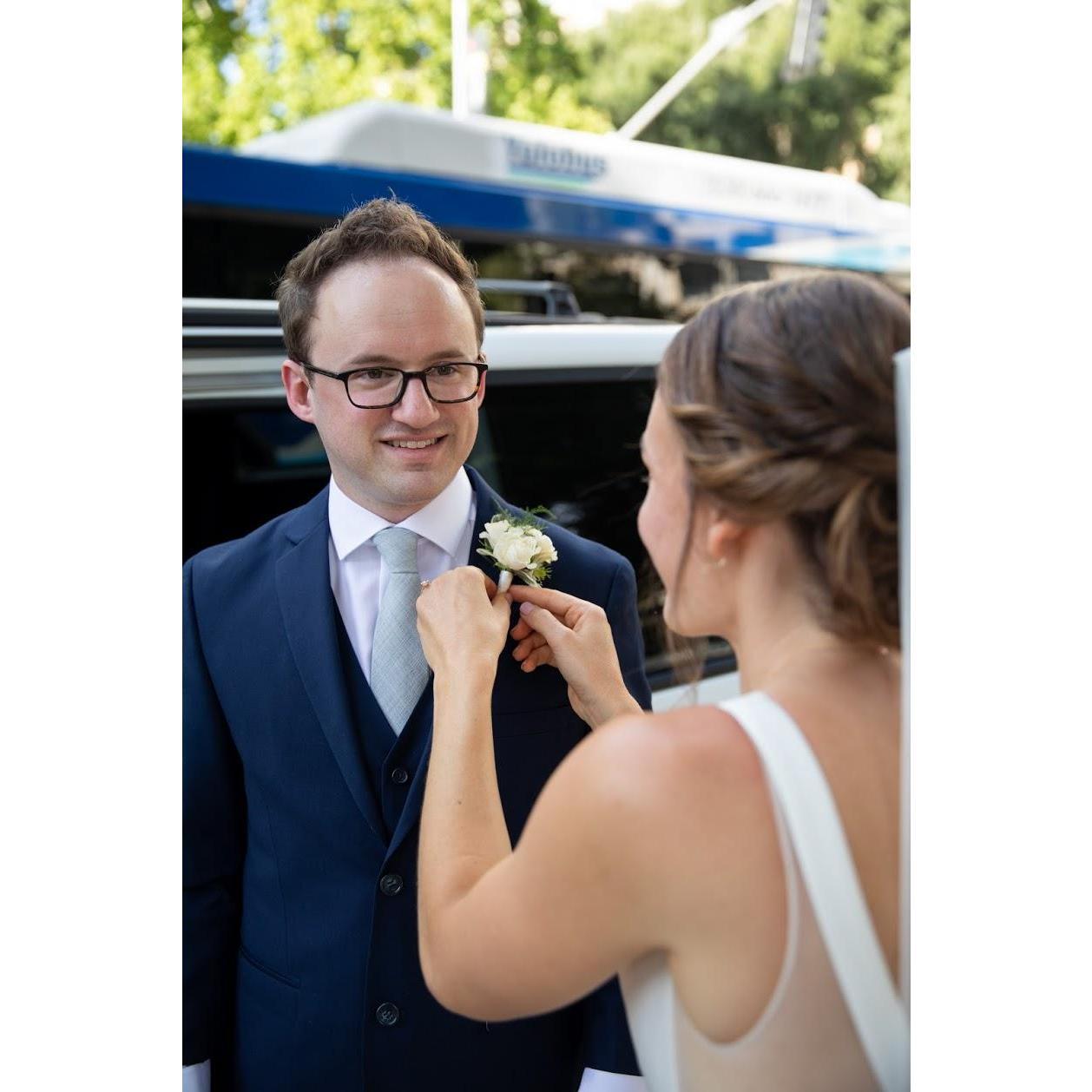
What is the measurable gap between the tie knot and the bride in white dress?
40cm

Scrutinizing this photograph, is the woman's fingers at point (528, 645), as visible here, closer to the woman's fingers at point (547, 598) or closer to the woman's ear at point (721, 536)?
the woman's fingers at point (547, 598)

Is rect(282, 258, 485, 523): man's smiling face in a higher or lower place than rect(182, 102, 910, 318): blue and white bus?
lower

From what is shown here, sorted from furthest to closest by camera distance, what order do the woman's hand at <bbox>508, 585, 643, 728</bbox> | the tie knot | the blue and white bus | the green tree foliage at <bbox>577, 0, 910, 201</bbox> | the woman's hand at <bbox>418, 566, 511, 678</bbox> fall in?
→ 1. the green tree foliage at <bbox>577, 0, 910, 201</bbox>
2. the blue and white bus
3. the tie knot
4. the woman's hand at <bbox>508, 585, 643, 728</bbox>
5. the woman's hand at <bbox>418, 566, 511, 678</bbox>

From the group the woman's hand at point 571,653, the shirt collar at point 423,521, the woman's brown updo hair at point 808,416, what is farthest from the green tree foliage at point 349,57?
the woman's brown updo hair at point 808,416

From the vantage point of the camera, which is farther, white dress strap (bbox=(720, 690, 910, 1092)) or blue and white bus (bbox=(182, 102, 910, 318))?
blue and white bus (bbox=(182, 102, 910, 318))

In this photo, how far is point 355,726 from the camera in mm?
1599

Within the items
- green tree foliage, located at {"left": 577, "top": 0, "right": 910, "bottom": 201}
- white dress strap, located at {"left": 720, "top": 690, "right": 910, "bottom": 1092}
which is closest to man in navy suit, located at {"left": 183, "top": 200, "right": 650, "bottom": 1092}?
white dress strap, located at {"left": 720, "top": 690, "right": 910, "bottom": 1092}

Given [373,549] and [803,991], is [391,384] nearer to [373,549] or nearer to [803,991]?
[373,549]

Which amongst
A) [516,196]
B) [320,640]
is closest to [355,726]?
[320,640]

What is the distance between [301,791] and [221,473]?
0.89 metres

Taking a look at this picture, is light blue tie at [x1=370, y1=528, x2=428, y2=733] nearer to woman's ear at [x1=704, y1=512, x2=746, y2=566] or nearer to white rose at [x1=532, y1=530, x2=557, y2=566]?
white rose at [x1=532, y1=530, x2=557, y2=566]

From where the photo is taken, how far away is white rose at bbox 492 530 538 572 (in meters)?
1.55
